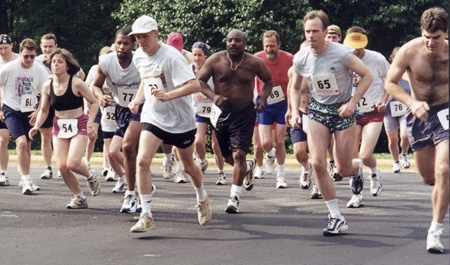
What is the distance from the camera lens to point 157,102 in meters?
10.7

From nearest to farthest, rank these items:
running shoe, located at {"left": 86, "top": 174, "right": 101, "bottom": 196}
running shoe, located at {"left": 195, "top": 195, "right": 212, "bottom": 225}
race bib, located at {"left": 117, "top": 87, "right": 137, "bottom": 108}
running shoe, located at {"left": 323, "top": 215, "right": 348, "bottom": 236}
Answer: running shoe, located at {"left": 323, "top": 215, "right": 348, "bottom": 236} < running shoe, located at {"left": 195, "top": 195, "right": 212, "bottom": 225} < race bib, located at {"left": 117, "top": 87, "right": 137, "bottom": 108} < running shoe, located at {"left": 86, "top": 174, "right": 101, "bottom": 196}

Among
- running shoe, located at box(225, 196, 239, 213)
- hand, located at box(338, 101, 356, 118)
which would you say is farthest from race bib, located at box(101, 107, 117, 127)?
hand, located at box(338, 101, 356, 118)

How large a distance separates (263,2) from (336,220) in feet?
67.1

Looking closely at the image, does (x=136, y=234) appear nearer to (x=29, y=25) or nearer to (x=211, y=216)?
(x=211, y=216)

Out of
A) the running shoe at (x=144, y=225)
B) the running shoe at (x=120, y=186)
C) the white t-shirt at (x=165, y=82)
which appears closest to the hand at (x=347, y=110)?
the white t-shirt at (x=165, y=82)

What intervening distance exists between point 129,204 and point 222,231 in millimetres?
1544

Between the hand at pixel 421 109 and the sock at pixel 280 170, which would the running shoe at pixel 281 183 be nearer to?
the sock at pixel 280 170

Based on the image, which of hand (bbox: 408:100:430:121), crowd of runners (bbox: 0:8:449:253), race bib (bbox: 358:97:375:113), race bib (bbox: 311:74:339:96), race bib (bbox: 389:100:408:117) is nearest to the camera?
hand (bbox: 408:100:430:121)

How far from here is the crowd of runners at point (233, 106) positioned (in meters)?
9.47

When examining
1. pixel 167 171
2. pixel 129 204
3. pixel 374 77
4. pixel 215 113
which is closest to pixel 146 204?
pixel 129 204

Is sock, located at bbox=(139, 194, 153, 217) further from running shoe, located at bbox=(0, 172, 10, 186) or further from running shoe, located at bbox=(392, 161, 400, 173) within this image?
running shoe, located at bbox=(392, 161, 400, 173)

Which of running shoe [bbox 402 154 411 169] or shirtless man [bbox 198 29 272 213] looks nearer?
shirtless man [bbox 198 29 272 213]

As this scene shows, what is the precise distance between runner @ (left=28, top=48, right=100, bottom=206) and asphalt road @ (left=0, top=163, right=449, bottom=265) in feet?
1.43

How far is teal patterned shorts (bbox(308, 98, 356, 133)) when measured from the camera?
35.2 feet
